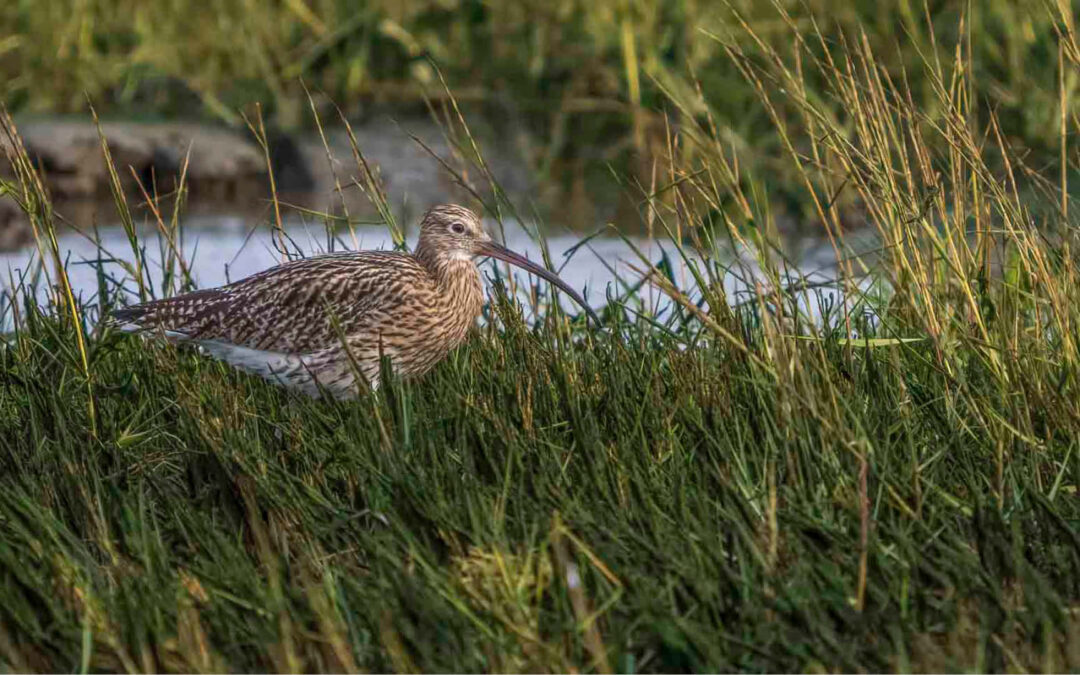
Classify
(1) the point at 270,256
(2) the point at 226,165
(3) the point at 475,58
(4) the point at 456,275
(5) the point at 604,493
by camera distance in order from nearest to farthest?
(5) the point at 604,493 → (4) the point at 456,275 → (1) the point at 270,256 → (2) the point at 226,165 → (3) the point at 475,58

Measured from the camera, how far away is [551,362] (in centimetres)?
414

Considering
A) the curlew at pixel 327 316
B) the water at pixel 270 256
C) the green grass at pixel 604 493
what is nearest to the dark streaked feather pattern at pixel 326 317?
the curlew at pixel 327 316

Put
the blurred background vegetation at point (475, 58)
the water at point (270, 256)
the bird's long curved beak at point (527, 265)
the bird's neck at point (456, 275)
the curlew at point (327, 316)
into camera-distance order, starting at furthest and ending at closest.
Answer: the blurred background vegetation at point (475, 58), the water at point (270, 256), the bird's neck at point (456, 275), the curlew at point (327, 316), the bird's long curved beak at point (527, 265)

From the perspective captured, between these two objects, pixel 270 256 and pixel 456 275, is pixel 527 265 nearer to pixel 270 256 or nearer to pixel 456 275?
pixel 456 275

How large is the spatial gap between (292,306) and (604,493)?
172cm

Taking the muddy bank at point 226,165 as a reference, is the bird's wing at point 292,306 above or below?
below

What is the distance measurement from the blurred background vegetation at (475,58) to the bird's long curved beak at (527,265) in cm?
450

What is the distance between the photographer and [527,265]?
477cm

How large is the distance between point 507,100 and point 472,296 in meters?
5.60

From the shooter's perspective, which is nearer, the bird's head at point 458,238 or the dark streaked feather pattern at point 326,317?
the dark streaked feather pattern at point 326,317

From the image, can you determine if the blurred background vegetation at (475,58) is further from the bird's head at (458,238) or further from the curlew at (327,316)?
the curlew at (327,316)

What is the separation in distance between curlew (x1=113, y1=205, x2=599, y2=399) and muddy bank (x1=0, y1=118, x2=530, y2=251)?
4526mm

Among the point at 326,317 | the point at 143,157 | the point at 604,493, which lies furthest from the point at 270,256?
the point at 604,493

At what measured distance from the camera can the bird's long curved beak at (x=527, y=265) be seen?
453cm
